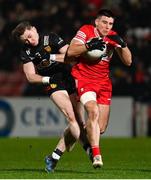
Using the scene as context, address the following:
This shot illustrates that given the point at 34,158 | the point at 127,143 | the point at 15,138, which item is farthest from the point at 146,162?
the point at 15,138

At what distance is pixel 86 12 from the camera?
23.8m

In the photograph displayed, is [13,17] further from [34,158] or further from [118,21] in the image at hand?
[34,158]

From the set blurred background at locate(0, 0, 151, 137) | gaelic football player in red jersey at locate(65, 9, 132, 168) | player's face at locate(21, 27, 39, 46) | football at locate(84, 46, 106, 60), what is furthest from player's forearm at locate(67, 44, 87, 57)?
blurred background at locate(0, 0, 151, 137)

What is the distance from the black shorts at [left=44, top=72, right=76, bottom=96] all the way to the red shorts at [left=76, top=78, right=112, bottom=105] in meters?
0.21

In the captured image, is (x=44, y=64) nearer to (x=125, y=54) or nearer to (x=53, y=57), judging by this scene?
(x=53, y=57)

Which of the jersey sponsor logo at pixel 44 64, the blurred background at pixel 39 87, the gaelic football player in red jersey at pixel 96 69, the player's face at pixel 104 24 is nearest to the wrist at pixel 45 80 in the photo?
the jersey sponsor logo at pixel 44 64

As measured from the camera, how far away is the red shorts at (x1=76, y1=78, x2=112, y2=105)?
12031mm

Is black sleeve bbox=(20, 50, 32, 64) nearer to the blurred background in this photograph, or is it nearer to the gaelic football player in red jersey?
the gaelic football player in red jersey

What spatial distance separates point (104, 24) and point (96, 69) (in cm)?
71

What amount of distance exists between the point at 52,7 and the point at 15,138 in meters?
4.98

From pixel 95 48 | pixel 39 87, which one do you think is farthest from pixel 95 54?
pixel 39 87

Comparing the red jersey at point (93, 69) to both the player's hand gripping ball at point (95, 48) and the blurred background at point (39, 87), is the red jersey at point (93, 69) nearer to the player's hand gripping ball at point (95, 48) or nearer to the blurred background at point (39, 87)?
the player's hand gripping ball at point (95, 48)

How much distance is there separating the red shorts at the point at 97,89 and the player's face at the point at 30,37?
86cm

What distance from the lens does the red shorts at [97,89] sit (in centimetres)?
1203
